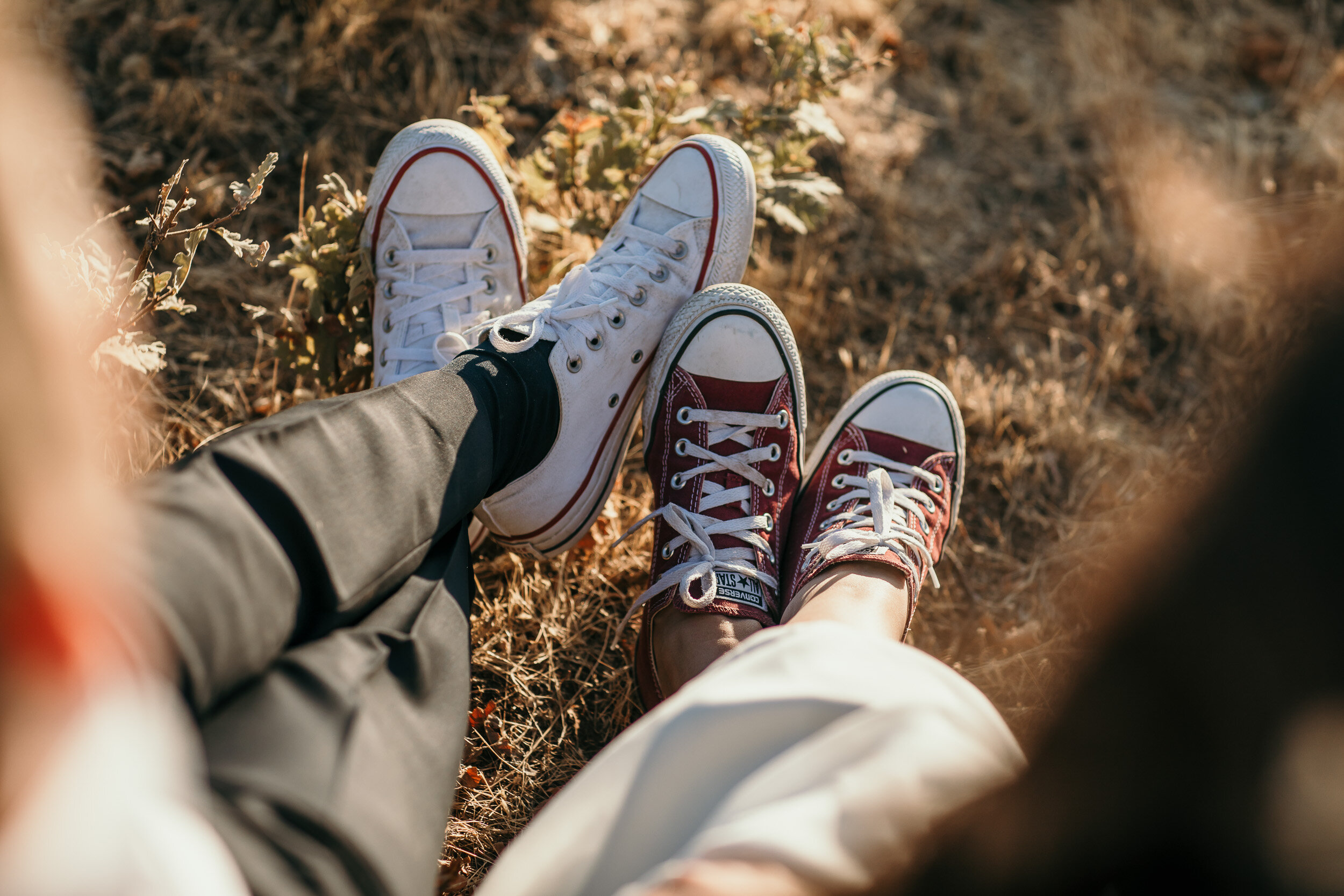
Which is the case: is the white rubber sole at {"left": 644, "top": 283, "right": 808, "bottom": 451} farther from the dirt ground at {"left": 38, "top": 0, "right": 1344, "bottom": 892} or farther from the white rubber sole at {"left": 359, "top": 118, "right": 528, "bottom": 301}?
the white rubber sole at {"left": 359, "top": 118, "right": 528, "bottom": 301}

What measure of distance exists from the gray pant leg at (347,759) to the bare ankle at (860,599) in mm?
646

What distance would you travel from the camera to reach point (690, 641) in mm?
1428

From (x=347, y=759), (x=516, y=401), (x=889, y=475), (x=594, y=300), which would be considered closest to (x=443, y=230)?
(x=594, y=300)

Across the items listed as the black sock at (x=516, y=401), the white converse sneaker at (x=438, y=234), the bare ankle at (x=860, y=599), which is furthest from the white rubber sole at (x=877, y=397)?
the white converse sneaker at (x=438, y=234)

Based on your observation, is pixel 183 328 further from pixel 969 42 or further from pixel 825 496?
pixel 969 42

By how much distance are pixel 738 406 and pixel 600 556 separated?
449 mm

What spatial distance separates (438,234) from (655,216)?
49 cm

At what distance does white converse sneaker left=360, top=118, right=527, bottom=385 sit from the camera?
1.69 metres

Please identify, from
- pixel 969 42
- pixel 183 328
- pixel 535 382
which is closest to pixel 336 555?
pixel 535 382

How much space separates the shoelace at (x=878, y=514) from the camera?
1547mm

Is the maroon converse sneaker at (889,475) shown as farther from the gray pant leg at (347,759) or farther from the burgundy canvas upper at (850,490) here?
the gray pant leg at (347,759)

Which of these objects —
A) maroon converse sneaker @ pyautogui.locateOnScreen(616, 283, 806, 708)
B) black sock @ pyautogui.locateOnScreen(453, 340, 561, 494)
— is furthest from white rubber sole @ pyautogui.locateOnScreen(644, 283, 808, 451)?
black sock @ pyautogui.locateOnScreen(453, 340, 561, 494)

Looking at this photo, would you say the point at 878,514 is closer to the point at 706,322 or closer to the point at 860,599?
the point at 860,599

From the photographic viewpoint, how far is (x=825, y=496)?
68.0 inches
